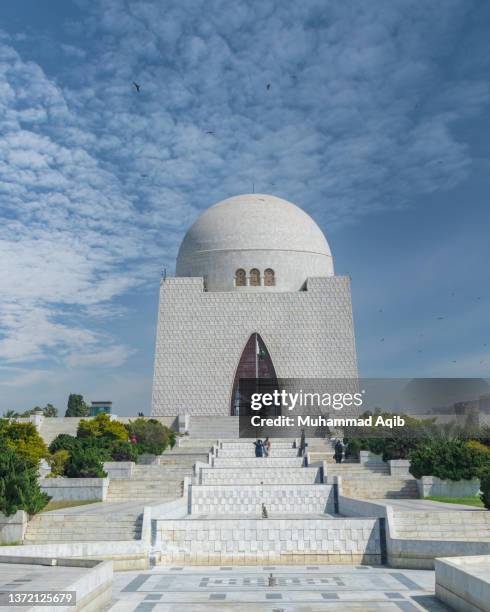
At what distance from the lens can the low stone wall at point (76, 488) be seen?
13.8 m

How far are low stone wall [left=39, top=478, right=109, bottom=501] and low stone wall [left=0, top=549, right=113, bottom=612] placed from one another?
729 centimetres

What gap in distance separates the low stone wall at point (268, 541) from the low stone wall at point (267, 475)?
20.0ft

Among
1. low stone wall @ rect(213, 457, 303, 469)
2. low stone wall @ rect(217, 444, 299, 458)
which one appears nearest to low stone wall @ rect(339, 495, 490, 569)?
low stone wall @ rect(213, 457, 303, 469)

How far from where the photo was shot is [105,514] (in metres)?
10.6

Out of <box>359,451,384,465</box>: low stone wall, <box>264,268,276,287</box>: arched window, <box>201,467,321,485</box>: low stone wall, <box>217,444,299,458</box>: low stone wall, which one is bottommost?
<box>201,467,321,485</box>: low stone wall

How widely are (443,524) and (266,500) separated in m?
4.75

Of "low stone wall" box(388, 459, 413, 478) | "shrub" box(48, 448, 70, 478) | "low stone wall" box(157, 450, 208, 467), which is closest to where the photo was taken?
"shrub" box(48, 448, 70, 478)

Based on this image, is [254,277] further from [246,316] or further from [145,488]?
[145,488]

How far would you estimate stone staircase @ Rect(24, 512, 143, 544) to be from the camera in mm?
10141

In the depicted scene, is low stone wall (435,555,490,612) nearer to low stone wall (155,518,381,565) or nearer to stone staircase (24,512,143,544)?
low stone wall (155,518,381,565)

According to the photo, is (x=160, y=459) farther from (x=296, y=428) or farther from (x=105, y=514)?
(x=296, y=428)

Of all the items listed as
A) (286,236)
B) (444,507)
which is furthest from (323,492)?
(286,236)

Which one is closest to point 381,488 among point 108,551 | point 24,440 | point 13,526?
point 108,551

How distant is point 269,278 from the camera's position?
30.4m
